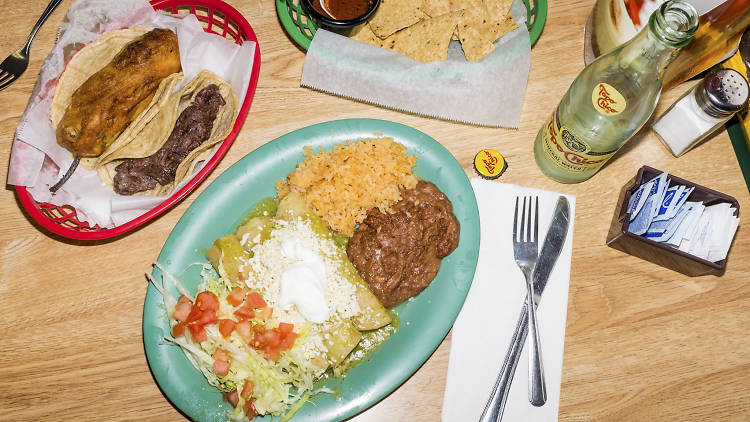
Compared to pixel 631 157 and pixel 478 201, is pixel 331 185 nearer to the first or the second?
pixel 478 201

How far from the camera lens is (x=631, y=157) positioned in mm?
2271

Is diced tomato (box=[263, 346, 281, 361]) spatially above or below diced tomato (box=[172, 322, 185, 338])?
below

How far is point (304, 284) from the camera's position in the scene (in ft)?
6.46

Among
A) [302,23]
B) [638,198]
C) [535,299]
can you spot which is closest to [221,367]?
[535,299]

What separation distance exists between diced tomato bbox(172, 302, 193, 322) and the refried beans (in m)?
0.71

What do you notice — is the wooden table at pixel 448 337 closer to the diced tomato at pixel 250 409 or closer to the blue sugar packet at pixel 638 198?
the blue sugar packet at pixel 638 198

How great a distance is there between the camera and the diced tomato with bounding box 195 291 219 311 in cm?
198

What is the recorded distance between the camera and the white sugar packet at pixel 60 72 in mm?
2033

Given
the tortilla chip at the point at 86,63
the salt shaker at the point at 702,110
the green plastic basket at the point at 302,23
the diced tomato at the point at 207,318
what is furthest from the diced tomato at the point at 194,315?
the salt shaker at the point at 702,110

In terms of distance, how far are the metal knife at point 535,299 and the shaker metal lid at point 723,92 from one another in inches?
26.3

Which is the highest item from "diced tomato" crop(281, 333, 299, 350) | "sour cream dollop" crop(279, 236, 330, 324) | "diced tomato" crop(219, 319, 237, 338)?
"sour cream dollop" crop(279, 236, 330, 324)

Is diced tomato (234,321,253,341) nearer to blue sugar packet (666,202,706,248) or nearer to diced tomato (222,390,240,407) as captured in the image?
diced tomato (222,390,240,407)

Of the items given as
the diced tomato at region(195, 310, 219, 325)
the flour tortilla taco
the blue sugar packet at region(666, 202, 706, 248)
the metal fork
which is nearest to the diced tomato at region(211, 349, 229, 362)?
the diced tomato at region(195, 310, 219, 325)

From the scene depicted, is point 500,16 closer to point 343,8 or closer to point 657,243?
point 343,8
